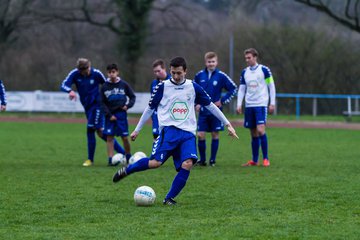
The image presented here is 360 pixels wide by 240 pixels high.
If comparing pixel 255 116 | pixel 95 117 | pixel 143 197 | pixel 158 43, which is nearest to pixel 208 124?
pixel 255 116

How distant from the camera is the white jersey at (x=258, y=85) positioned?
12.7 metres

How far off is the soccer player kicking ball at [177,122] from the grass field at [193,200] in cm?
43

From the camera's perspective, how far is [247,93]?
507 inches

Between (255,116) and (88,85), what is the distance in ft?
9.61

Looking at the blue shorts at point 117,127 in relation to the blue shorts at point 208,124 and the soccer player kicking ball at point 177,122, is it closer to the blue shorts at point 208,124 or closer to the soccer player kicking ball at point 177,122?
the blue shorts at point 208,124

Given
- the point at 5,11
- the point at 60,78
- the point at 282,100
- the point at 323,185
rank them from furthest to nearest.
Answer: the point at 5,11, the point at 60,78, the point at 282,100, the point at 323,185

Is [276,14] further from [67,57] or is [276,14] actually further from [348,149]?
[348,149]

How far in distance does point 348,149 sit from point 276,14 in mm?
41159

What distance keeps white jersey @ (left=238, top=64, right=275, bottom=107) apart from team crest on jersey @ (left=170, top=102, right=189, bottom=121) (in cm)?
474

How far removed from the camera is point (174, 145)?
8.05 m

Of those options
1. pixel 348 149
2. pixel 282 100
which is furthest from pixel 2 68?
pixel 348 149

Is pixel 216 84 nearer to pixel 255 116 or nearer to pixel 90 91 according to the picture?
pixel 255 116

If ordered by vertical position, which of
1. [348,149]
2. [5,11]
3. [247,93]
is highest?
[5,11]

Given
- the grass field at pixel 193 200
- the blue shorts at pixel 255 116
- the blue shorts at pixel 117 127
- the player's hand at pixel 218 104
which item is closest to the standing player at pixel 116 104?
the blue shorts at pixel 117 127
